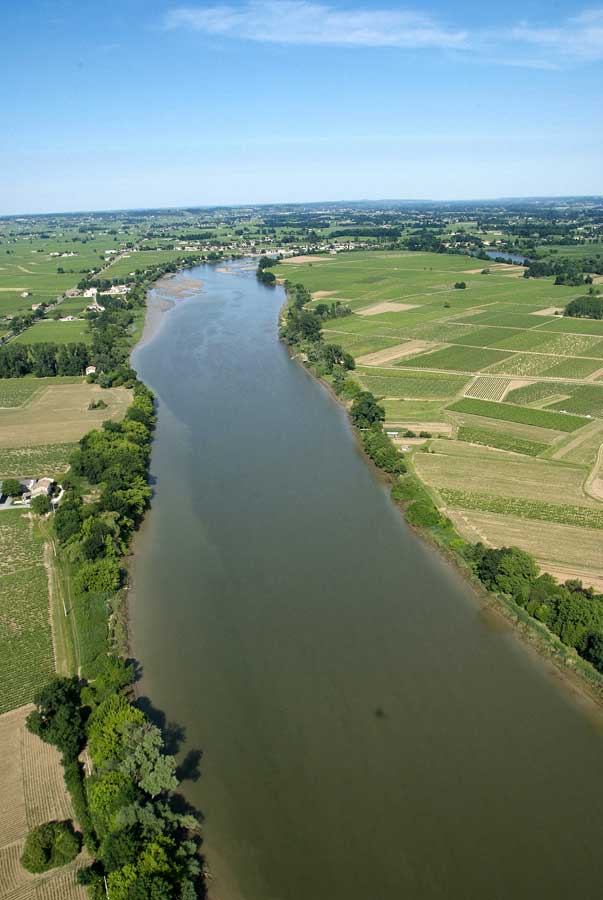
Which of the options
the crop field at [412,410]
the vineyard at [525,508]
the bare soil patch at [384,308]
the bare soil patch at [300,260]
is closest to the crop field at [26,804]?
the vineyard at [525,508]

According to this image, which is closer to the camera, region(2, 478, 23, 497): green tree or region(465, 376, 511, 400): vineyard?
region(2, 478, 23, 497): green tree

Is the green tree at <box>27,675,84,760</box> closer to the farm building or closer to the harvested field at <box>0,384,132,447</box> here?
the farm building

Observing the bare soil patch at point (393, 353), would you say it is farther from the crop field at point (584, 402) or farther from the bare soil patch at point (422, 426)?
the crop field at point (584, 402)

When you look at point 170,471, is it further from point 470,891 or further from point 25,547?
point 470,891

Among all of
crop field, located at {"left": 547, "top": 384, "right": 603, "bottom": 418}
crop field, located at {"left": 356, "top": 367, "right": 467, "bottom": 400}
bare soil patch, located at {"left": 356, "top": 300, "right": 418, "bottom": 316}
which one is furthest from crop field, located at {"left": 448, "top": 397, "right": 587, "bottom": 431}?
bare soil patch, located at {"left": 356, "top": 300, "right": 418, "bottom": 316}

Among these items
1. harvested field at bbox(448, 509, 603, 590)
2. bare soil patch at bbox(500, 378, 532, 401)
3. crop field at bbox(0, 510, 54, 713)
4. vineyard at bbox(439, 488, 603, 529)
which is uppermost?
bare soil patch at bbox(500, 378, 532, 401)
